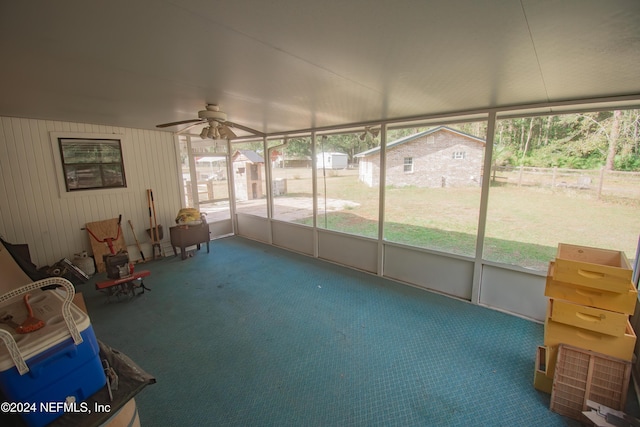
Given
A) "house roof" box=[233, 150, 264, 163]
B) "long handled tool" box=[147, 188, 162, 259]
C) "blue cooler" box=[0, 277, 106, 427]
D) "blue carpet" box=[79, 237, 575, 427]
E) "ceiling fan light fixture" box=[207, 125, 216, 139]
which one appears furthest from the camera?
"house roof" box=[233, 150, 264, 163]

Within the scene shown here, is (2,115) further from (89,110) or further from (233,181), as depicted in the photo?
(233,181)

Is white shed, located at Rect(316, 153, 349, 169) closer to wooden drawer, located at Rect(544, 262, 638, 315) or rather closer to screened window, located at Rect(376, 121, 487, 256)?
screened window, located at Rect(376, 121, 487, 256)

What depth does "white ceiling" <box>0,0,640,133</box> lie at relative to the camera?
1033mm

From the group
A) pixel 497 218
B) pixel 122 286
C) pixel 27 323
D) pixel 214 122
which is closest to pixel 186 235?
pixel 122 286

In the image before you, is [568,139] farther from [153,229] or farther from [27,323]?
[153,229]

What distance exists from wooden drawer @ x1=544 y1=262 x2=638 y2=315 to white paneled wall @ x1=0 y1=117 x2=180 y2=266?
244 inches

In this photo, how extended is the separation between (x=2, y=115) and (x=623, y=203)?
27.4 ft

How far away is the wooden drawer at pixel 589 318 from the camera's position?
1.79m

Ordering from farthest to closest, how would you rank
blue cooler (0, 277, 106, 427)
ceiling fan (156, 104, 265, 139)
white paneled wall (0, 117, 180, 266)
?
white paneled wall (0, 117, 180, 266) → ceiling fan (156, 104, 265, 139) → blue cooler (0, 277, 106, 427)

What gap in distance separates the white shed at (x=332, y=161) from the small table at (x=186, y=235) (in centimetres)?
271

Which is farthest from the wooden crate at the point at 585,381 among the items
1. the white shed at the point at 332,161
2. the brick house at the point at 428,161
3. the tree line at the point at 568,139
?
the white shed at the point at 332,161

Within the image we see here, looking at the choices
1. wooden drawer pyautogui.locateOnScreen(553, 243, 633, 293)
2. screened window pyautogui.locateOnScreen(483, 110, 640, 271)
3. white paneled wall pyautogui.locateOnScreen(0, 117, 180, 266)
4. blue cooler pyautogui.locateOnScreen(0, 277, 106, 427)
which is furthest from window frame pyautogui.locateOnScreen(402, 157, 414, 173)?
blue cooler pyautogui.locateOnScreen(0, 277, 106, 427)

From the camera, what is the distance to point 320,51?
1.46 metres

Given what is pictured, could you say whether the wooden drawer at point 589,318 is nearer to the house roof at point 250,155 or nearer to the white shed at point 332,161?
the white shed at point 332,161
